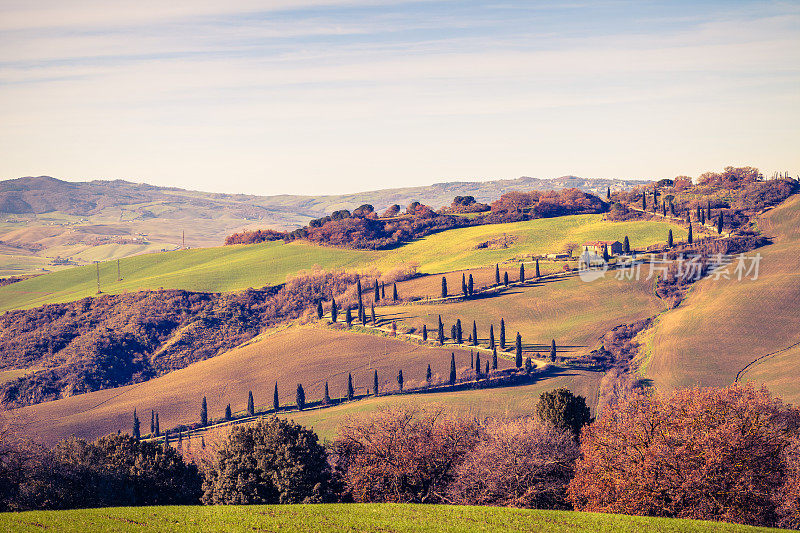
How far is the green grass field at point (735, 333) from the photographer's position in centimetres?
11412

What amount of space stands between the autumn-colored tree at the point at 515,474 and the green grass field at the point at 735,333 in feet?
201

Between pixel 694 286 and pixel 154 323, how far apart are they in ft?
403

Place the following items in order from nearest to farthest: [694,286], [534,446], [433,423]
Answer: [534,446] < [433,423] < [694,286]

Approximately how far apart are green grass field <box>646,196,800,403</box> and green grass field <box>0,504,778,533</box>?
7265 cm

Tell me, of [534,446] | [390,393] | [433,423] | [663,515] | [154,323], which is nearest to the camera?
[663,515]

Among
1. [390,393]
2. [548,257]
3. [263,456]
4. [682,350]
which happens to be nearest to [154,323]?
[390,393]

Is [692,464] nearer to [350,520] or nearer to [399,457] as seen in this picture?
[399,457]

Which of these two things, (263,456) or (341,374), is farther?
(341,374)

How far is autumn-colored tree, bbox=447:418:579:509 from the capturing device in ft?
160

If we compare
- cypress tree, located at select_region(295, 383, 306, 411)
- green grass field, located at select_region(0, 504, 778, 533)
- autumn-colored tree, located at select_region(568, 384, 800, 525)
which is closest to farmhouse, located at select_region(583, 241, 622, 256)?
cypress tree, located at select_region(295, 383, 306, 411)

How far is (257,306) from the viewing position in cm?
18525

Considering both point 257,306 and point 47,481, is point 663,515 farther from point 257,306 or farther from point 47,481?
point 257,306
